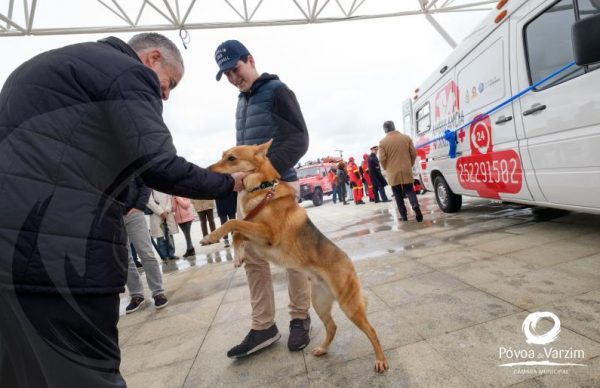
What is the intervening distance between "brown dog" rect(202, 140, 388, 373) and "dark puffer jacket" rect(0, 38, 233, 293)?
93 cm

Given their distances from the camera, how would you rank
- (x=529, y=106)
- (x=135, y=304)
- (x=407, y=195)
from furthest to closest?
(x=407, y=195) < (x=135, y=304) < (x=529, y=106)

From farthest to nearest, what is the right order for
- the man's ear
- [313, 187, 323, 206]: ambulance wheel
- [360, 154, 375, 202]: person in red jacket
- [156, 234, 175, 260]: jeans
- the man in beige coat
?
[313, 187, 323, 206]: ambulance wheel < [360, 154, 375, 202]: person in red jacket < [156, 234, 175, 260]: jeans < the man in beige coat < the man's ear

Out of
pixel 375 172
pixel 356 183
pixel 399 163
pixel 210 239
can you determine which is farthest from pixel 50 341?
pixel 356 183

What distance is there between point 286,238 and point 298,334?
757 mm

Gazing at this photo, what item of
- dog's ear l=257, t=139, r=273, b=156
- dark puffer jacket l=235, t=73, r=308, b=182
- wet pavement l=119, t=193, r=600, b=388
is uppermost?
dark puffer jacket l=235, t=73, r=308, b=182

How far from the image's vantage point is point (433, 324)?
7.43ft

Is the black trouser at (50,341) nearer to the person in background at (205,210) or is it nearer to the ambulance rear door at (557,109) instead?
the ambulance rear door at (557,109)

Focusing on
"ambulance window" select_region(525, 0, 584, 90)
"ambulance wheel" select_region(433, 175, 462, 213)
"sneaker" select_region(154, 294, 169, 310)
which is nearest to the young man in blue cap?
"sneaker" select_region(154, 294, 169, 310)

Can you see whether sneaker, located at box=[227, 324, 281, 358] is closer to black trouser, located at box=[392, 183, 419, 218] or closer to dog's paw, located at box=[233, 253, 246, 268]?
dog's paw, located at box=[233, 253, 246, 268]

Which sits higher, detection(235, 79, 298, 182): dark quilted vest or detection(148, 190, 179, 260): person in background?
detection(235, 79, 298, 182): dark quilted vest

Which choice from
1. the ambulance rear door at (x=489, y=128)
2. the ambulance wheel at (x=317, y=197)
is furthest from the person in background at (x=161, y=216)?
the ambulance wheel at (x=317, y=197)

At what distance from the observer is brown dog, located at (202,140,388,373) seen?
6.81 feet

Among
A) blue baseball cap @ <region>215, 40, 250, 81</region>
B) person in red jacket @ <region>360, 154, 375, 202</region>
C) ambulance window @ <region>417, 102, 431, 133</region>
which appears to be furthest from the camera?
person in red jacket @ <region>360, 154, 375, 202</region>

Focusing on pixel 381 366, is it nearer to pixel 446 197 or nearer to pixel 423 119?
pixel 446 197
